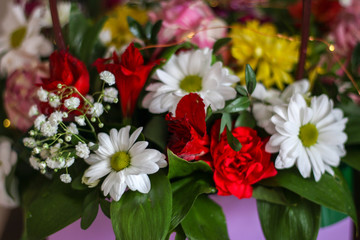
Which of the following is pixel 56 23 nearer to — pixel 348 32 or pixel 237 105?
pixel 237 105

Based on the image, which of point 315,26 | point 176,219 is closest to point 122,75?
point 176,219

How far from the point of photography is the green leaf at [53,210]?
0.42 metres

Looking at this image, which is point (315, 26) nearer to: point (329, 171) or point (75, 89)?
point (329, 171)

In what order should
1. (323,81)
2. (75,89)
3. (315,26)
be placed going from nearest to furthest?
(75,89) → (323,81) → (315,26)

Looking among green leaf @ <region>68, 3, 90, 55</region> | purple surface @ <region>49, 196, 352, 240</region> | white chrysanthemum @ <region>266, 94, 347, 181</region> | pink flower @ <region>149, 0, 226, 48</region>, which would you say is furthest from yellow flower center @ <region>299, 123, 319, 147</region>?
green leaf @ <region>68, 3, 90, 55</region>

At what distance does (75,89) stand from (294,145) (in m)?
0.24

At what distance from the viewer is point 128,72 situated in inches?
15.8

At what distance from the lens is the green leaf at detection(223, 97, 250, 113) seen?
1.36 ft

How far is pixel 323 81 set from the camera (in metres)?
0.58

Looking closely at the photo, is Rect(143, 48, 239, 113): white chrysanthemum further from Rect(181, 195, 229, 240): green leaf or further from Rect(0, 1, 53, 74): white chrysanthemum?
Rect(0, 1, 53, 74): white chrysanthemum

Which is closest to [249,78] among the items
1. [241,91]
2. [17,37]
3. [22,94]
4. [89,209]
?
[241,91]

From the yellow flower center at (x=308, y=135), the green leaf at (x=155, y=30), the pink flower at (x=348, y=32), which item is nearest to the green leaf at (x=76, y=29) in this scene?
the green leaf at (x=155, y=30)

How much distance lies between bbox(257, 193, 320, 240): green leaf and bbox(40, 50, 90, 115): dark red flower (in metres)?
0.25

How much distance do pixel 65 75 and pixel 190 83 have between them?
0.14 m
